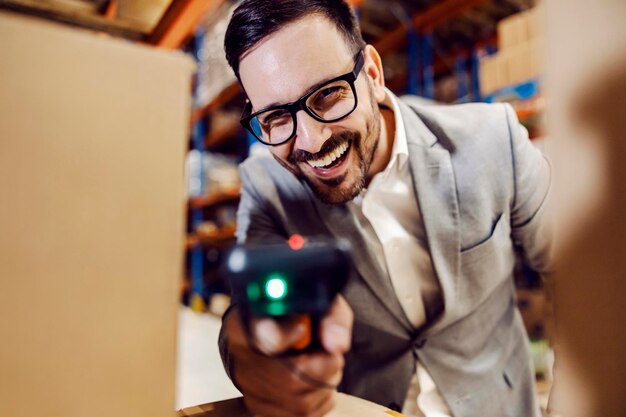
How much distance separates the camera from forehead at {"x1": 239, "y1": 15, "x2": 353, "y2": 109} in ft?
1.80

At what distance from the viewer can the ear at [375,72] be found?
627 mm

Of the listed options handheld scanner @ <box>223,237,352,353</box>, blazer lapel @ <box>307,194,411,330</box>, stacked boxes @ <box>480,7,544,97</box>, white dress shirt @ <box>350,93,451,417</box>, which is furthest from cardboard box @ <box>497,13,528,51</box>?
handheld scanner @ <box>223,237,352,353</box>

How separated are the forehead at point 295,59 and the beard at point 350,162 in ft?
0.26

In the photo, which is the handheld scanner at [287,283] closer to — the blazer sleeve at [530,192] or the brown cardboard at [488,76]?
the blazer sleeve at [530,192]

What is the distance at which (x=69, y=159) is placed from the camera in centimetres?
38

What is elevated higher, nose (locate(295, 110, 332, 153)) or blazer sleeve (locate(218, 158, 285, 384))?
nose (locate(295, 110, 332, 153))

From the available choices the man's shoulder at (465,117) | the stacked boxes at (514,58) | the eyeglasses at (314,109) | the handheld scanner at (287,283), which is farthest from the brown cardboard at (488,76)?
the handheld scanner at (287,283)

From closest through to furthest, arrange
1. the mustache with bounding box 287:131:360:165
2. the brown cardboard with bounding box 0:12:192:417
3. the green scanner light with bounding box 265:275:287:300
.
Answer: the brown cardboard with bounding box 0:12:192:417 < the green scanner light with bounding box 265:275:287:300 < the mustache with bounding box 287:131:360:165

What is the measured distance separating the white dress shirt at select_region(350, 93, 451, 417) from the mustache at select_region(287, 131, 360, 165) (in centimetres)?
12

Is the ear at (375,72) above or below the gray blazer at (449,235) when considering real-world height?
above

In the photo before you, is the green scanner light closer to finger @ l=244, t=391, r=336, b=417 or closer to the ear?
finger @ l=244, t=391, r=336, b=417

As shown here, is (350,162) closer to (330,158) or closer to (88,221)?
(330,158)

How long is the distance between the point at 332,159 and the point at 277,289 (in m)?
0.21

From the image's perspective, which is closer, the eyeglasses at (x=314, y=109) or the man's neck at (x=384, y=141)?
the eyeglasses at (x=314, y=109)
